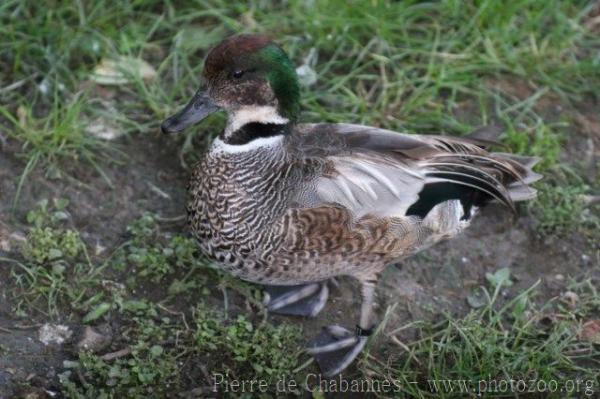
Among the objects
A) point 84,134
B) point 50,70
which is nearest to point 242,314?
point 84,134

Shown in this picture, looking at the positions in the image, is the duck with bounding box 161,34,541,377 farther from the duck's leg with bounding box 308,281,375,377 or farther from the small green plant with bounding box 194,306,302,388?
the small green plant with bounding box 194,306,302,388

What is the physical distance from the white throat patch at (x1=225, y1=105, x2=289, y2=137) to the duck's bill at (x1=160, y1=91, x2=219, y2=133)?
3.2 inches

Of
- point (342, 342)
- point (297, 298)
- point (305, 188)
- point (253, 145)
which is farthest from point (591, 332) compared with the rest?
point (253, 145)

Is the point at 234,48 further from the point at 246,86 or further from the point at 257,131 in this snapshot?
the point at 257,131

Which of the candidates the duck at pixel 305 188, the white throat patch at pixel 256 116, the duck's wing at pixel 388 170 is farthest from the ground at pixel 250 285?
the white throat patch at pixel 256 116

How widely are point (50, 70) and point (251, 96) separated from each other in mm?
1279

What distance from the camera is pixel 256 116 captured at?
10.9 ft

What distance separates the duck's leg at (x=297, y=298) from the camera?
3.53m

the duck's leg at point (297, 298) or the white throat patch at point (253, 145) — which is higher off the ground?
the white throat patch at point (253, 145)

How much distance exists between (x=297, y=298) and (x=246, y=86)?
0.84 m

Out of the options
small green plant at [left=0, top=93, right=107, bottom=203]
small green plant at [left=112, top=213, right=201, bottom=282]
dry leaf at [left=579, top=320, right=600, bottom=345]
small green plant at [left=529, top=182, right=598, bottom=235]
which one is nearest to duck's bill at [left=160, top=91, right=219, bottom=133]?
small green plant at [left=112, top=213, right=201, bottom=282]

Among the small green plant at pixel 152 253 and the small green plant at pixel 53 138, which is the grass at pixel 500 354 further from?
the small green plant at pixel 53 138

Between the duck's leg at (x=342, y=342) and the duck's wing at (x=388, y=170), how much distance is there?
36 centimetres

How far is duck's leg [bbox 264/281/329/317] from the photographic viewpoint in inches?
139
